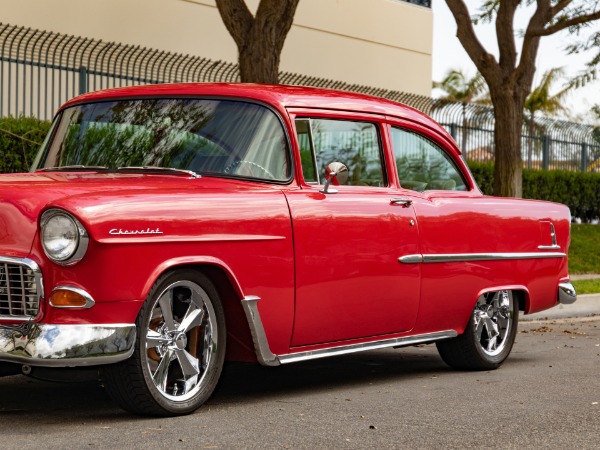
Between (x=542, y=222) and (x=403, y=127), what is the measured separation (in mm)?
1513

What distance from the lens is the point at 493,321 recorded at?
862cm

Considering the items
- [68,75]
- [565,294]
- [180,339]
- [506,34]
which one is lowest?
[565,294]

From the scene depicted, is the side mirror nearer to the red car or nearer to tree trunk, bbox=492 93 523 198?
the red car

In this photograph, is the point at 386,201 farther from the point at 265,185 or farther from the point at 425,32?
the point at 425,32

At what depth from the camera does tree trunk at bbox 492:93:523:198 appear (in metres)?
19.1

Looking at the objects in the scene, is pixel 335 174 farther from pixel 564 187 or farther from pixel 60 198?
pixel 564 187

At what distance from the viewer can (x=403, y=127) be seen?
8070 millimetres

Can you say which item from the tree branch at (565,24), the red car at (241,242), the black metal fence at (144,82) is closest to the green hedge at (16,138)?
the black metal fence at (144,82)

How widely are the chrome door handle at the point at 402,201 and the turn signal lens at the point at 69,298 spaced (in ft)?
8.01

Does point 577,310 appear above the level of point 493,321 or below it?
below

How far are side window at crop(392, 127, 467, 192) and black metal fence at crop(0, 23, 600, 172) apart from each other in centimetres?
809

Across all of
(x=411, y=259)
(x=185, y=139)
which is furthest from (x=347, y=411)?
(x=185, y=139)

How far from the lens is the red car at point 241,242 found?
18.6ft

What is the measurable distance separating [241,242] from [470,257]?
2.28 meters
